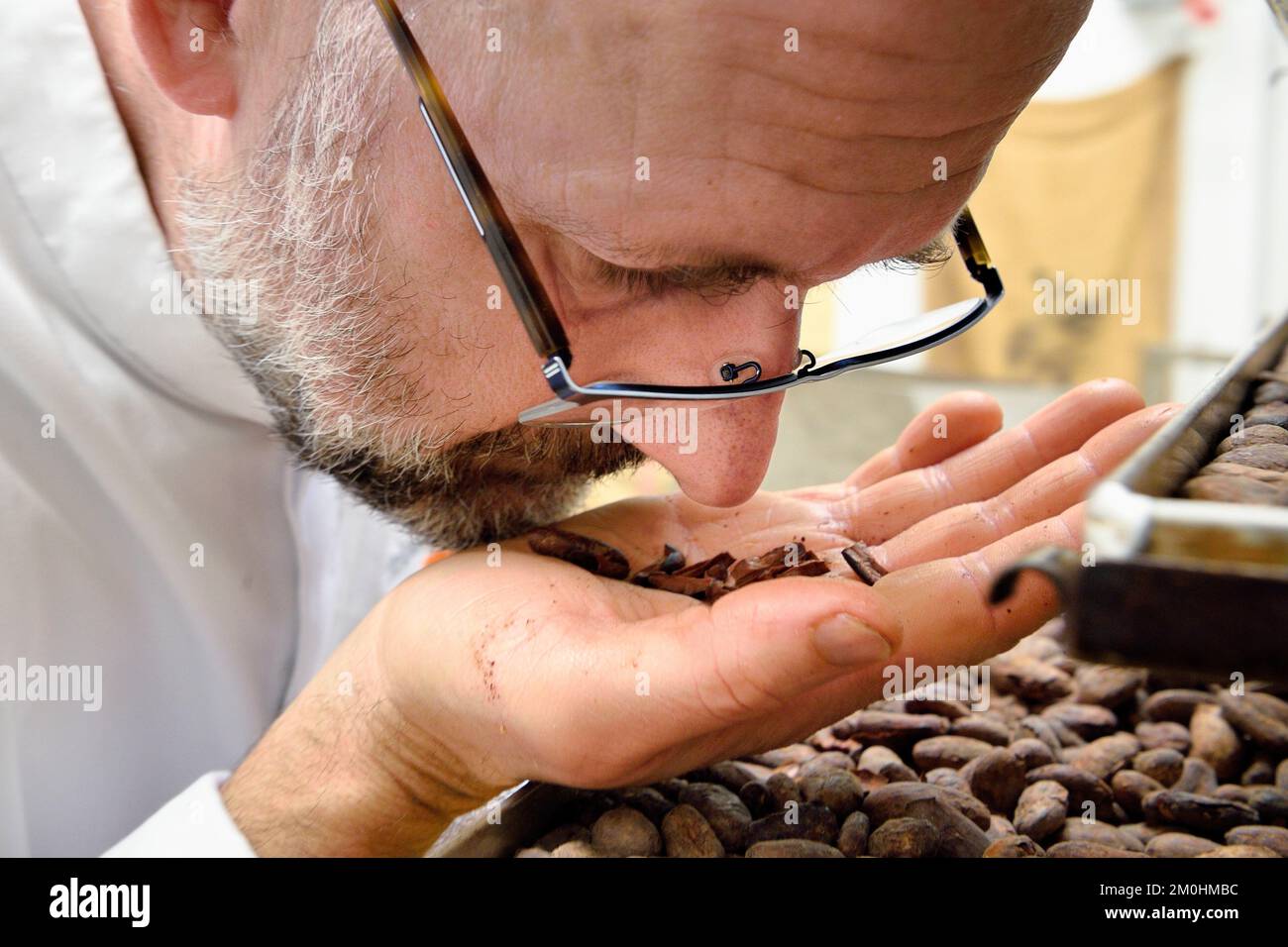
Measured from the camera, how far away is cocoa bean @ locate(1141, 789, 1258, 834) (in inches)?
30.6

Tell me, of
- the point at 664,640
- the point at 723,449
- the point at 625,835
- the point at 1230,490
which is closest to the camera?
the point at 1230,490

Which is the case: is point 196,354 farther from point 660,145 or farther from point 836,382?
point 836,382

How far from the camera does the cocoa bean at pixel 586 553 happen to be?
97cm

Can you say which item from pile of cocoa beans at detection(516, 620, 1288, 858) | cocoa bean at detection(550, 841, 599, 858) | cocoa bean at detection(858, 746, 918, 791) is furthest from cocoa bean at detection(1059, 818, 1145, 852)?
cocoa bean at detection(550, 841, 599, 858)

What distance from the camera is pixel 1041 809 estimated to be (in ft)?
2.62

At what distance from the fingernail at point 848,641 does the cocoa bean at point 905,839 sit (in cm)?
20

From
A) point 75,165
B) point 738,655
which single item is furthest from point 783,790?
point 75,165

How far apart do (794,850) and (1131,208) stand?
3.05m

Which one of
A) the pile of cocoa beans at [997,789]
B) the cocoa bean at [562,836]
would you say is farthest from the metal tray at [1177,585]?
the cocoa bean at [562,836]

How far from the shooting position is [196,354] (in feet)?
3.88

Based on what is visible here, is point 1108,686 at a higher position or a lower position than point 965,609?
lower

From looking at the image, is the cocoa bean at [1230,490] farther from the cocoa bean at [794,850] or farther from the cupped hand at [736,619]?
the cocoa bean at [794,850]

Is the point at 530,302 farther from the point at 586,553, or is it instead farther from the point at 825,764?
the point at 825,764

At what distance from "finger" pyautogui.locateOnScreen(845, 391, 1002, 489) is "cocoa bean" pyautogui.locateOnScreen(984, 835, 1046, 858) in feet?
1.49
